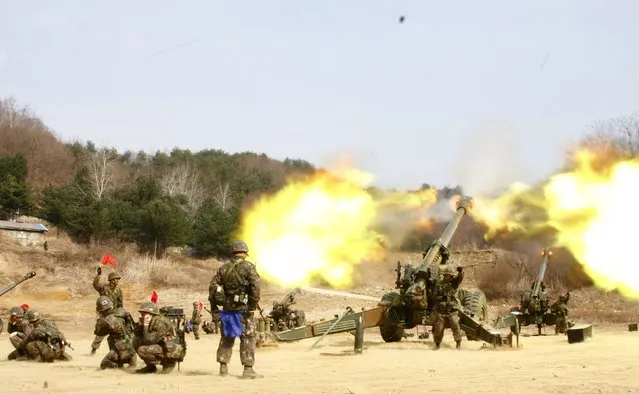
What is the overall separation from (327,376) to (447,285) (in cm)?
626

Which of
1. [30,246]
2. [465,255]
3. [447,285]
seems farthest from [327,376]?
[30,246]

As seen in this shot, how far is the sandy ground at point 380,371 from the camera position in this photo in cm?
949

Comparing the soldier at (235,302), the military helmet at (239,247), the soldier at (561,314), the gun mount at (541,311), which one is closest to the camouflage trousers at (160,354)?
the soldier at (235,302)

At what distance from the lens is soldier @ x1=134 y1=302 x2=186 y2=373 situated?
10.9 meters

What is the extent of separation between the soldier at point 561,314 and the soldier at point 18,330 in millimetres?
14686

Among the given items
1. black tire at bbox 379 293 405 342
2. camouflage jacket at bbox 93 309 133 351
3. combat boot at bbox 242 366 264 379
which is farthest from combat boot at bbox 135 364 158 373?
black tire at bbox 379 293 405 342

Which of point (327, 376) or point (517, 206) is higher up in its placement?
point (517, 206)

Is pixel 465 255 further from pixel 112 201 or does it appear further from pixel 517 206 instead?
pixel 112 201

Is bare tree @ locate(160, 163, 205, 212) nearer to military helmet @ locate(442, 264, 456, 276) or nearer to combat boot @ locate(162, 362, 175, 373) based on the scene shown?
military helmet @ locate(442, 264, 456, 276)

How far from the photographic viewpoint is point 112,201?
52.3 meters

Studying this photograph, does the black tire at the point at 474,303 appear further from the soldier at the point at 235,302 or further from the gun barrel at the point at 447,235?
the soldier at the point at 235,302

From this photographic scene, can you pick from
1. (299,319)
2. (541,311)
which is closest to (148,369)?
(299,319)

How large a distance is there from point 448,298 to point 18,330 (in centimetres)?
834

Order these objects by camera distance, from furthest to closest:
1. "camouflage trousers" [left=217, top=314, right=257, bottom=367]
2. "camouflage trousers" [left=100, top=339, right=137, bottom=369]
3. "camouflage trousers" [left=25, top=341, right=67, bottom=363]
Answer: "camouflage trousers" [left=25, top=341, right=67, bottom=363] → "camouflage trousers" [left=100, top=339, right=137, bottom=369] → "camouflage trousers" [left=217, top=314, right=257, bottom=367]
